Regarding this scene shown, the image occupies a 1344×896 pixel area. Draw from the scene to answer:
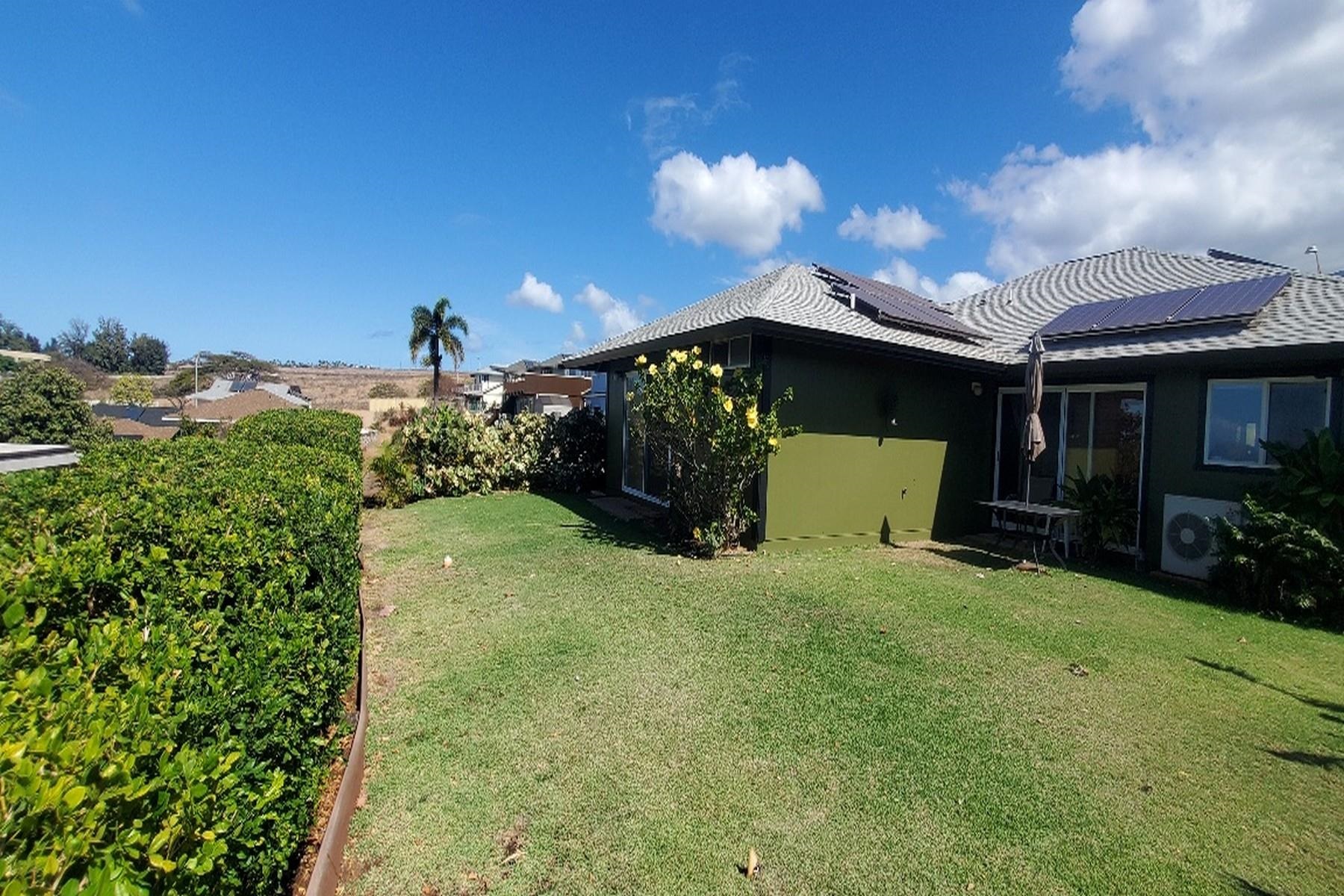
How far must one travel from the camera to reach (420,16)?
1021 centimetres

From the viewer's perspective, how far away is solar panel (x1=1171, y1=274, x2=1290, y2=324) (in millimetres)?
7703

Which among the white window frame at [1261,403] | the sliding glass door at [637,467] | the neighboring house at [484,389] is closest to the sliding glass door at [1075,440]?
the white window frame at [1261,403]

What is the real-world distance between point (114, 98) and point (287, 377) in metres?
79.5

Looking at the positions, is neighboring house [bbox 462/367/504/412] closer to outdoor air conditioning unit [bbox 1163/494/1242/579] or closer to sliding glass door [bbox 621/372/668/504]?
sliding glass door [bbox 621/372/668/504]

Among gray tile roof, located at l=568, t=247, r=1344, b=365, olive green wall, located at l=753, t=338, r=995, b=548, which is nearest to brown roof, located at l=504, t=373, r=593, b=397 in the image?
gray tile roof, located at l=568, t=247, r=1344, b=365

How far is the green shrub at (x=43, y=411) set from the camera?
22.9 m

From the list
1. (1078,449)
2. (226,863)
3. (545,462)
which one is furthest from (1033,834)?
(545,462)

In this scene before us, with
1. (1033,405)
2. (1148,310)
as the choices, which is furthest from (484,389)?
(1148,310)

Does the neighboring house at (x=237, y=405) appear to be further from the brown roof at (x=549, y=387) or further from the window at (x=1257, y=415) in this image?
the window at (x=1257, y=415)

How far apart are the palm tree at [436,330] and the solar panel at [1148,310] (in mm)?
35432

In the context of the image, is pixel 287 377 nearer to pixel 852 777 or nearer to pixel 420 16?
pixel 420 16

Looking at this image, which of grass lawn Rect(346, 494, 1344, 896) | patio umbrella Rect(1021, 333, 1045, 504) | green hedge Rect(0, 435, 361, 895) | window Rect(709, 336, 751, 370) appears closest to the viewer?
green hedge Rect(0, 435, 361, 895)

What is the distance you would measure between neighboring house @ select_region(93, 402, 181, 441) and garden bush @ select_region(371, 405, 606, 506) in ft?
63.2

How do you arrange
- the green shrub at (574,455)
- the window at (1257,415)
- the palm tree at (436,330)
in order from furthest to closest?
1. the palm tree at (436,330)
2. the green shrub at (574,455)
3. the window at (1257,415)
